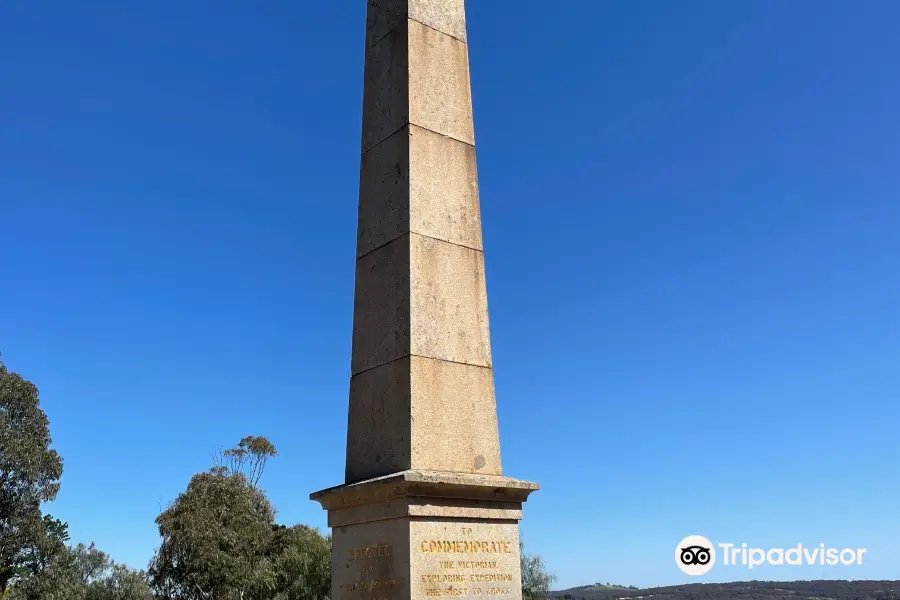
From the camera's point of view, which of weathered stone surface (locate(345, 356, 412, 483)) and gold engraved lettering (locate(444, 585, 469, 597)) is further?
weathered stone surface (locate(345, 356, 412, 483))

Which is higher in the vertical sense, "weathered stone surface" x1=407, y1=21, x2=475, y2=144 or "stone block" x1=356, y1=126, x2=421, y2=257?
"weathered stone surface" x1=407, y1=21, x2=475, y2=144

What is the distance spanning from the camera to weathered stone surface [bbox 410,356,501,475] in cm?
723

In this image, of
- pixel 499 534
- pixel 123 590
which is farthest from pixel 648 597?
pixel 499 534

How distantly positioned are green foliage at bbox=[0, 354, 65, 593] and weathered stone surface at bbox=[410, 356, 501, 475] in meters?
38.3

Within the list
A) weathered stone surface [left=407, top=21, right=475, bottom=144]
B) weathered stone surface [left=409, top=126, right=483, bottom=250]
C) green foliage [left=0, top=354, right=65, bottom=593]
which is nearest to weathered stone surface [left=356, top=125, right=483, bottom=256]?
weathered stone surface [left=409, top=126, right=483, bottom=250]

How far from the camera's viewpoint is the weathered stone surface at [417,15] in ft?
29.0

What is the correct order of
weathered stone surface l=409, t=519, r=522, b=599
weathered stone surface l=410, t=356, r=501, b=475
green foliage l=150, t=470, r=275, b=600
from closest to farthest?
weathered stone surface l=409, t=519, r=522, b=599 < weathered stone surface l=410, t=356, r=501, b=475 < green foliage l=150, t=470, r=275, b=600

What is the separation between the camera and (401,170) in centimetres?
817

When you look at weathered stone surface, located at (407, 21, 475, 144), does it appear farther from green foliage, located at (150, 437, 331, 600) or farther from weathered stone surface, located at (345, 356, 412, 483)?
green foliage, located at (150, 437, 331, 600)

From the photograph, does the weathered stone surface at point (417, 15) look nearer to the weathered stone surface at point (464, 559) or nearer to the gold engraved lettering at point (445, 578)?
the weathered stone surface at point (464, 559)

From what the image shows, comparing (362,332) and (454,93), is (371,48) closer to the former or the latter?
(454,93)

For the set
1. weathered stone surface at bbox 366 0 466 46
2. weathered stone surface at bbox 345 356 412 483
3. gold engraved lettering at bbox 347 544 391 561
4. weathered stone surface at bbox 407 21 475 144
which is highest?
weathered stone surface at bbox 366 0 466 46

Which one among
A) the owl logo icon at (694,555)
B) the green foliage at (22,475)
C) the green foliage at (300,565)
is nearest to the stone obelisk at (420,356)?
the owl logo icon at (694,555)

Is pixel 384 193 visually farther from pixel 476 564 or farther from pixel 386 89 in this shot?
pixel 476 564
